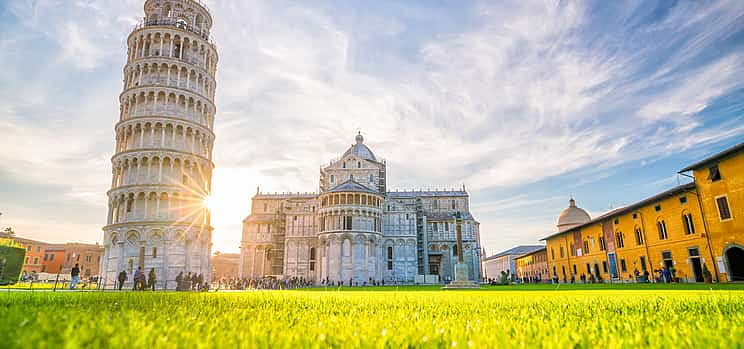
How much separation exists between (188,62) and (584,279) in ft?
145

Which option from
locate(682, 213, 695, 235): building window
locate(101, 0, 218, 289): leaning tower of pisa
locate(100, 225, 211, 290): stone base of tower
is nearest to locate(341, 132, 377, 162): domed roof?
locate(101, 0, 218, 289): leaning tower of pisa

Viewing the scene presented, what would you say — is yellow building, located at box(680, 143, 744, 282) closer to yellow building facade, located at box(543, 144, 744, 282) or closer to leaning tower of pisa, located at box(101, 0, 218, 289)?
yellow building facade, located at box(543, 144, 744, 282)

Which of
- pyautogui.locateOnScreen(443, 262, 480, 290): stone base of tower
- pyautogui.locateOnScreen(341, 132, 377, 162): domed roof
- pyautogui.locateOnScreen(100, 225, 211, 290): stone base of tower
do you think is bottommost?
pyautogui.locateOnScreen(443, 262, 480, 290): stone base of tower

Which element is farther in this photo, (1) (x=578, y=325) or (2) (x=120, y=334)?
(1) (x=578, y=325)

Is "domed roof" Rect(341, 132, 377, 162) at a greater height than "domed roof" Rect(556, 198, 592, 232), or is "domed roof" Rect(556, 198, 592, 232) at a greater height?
"domed roof" Rect(341, 132, 377, 162)

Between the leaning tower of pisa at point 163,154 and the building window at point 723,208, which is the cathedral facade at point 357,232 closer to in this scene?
the leaning tower of pisa at point 163,154

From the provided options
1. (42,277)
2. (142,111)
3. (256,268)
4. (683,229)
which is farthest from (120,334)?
(42,277)

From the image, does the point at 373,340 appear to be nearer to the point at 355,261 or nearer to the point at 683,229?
the point at 683,229

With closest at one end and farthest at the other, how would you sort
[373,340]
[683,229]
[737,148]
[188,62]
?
[373,340], [737,148], [683,229], [188,62]

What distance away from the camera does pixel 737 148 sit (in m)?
21.9

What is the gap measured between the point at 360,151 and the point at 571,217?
34.2m

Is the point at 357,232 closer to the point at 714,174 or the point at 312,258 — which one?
the point at 312,258

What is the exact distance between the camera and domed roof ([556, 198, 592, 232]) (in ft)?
202

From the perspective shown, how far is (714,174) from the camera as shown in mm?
24344
